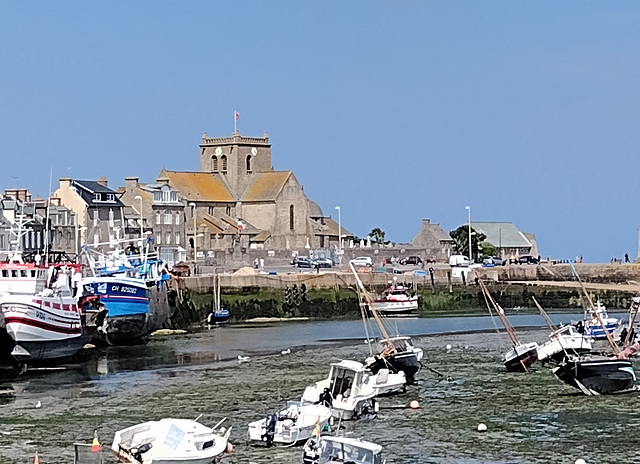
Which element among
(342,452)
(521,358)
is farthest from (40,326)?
(342,452)

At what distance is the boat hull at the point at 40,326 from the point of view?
43344mm

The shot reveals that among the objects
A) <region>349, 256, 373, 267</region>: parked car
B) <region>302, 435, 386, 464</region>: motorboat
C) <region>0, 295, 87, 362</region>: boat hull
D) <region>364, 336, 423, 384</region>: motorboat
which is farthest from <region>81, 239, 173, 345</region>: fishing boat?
<region>349, 256, 373, 267</region>: parked car

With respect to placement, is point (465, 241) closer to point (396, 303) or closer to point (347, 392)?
point (396, 303)

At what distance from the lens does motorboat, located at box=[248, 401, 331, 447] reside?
2744 centimetres

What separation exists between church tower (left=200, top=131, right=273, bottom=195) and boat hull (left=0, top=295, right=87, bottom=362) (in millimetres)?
76784

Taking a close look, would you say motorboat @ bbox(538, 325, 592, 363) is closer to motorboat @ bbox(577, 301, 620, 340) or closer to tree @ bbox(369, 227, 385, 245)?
motorboat @ bbox(577, 301, 620, 340)

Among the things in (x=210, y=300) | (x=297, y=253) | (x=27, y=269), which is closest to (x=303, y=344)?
(x=27, y=269)

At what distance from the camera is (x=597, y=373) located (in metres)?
34.3

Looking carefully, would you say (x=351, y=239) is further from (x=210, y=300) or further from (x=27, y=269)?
(x=27, y=269)

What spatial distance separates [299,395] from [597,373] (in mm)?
8859

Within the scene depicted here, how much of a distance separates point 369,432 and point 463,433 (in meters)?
2.36

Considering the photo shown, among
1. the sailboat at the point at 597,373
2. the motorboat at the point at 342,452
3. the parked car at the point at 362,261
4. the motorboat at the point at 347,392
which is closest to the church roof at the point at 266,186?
the parked car at the point at 362,261

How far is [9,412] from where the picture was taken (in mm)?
33625

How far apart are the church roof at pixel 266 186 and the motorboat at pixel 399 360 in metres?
→ 80.8
